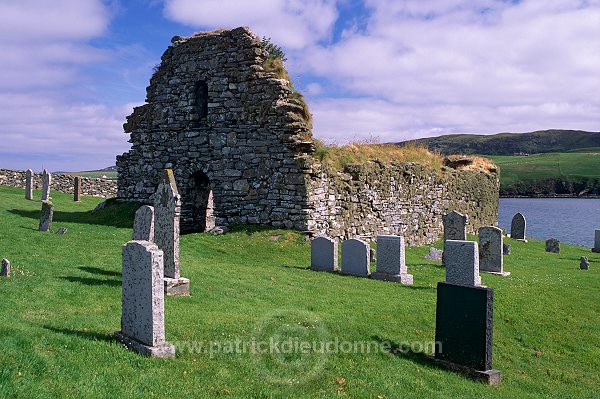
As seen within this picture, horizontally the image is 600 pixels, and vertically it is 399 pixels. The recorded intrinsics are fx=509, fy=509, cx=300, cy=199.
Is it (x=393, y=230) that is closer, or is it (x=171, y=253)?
(x=171, y=253)

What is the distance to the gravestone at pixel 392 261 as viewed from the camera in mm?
13797

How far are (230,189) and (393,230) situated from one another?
7.56 meters


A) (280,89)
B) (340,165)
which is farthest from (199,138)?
(340,165)

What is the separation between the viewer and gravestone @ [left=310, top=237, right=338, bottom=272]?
593 inches

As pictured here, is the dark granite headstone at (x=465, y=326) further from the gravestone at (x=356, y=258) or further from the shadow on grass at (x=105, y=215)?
the shadow on grass at (x=105, y=215)

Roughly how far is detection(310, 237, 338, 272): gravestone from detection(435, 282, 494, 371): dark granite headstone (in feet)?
22.7

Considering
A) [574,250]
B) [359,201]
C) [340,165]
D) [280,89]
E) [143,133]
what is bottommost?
[574,250]

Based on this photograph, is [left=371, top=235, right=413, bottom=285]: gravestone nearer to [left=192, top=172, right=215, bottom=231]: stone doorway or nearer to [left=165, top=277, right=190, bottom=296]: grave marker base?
[left=165, top=277, right=190, bottom=296]: grave marker base

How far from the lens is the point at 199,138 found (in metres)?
20.8

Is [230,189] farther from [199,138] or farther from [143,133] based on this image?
[143,133]

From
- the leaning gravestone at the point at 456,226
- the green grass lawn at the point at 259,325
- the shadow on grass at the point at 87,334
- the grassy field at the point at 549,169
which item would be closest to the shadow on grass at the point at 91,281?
the green grass lawn at the point at 259,325

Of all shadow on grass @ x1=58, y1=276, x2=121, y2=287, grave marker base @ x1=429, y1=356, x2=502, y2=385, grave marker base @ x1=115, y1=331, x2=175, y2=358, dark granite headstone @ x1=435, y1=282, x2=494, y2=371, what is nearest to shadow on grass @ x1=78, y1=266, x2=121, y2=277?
shadow on grass @ x1=58, y1=276, x2=121, y2=287

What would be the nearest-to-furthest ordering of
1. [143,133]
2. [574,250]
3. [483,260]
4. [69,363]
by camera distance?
[69,363], [483,260], [143,133], [574,250]

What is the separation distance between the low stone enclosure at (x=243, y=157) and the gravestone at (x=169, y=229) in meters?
8.19
